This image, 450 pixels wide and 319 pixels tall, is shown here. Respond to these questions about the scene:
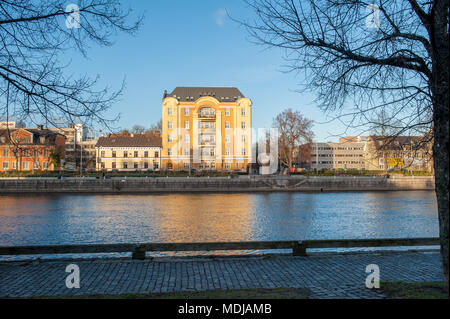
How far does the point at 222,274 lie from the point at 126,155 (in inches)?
2819

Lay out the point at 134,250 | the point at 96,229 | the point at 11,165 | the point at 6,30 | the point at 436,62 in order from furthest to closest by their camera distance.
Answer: the point at 11,165
the point at 96,229
the point at 134,250
the point at 6,30
the point at 436,62

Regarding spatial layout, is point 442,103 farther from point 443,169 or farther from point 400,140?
point 400,140

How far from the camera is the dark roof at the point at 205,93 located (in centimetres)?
7688

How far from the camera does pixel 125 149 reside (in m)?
76.2

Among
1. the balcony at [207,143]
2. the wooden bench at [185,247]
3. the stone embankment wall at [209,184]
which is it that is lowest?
the stone embankment wall at [209,184]

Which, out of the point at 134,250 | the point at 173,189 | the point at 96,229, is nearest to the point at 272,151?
the point at 173,189

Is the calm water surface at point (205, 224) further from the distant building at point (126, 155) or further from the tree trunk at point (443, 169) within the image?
the distant building at point (126, 155)

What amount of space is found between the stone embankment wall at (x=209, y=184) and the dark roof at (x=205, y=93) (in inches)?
1094

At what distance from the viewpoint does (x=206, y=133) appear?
7431 cm

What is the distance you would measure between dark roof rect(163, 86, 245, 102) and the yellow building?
80.1 inches

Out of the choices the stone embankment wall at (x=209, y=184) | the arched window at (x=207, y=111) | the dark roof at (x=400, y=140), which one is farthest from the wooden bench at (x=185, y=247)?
the arched window at (x=207, y=111)

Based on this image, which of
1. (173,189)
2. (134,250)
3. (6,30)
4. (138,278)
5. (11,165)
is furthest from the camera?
(11,165)

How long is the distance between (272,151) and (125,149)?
32612mm
